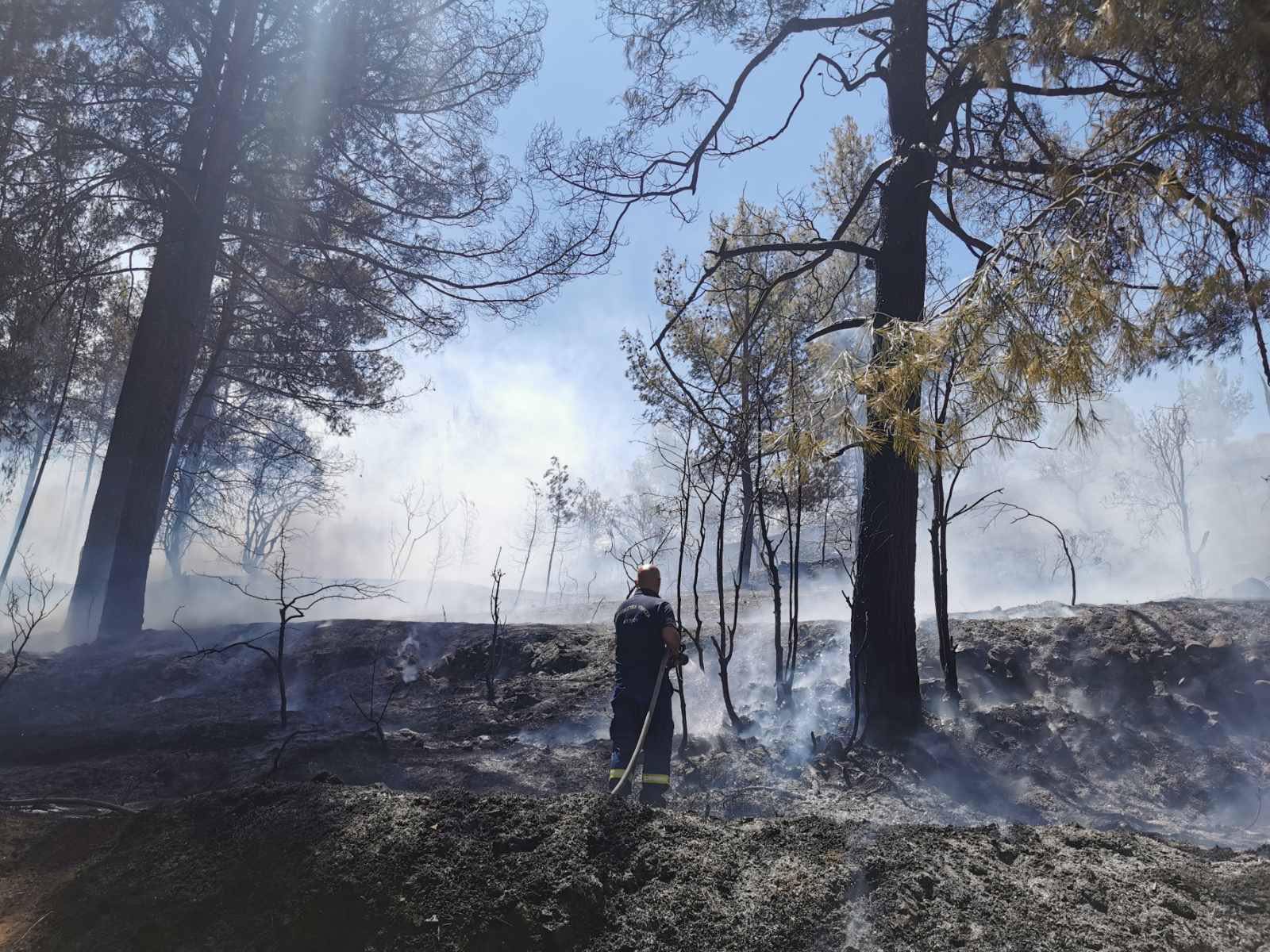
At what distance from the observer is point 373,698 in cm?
844

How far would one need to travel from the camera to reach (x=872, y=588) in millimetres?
6656

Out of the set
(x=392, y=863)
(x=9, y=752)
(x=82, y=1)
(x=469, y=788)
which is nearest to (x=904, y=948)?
(x=392, y=863)

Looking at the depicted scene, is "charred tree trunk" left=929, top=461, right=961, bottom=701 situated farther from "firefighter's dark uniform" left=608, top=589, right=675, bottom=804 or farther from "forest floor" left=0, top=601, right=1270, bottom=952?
"firefighter's dark uniform" left=608, top=589, right=675, bottom=804

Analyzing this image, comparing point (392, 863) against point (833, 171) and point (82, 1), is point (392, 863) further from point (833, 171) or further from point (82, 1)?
point (833, 171)

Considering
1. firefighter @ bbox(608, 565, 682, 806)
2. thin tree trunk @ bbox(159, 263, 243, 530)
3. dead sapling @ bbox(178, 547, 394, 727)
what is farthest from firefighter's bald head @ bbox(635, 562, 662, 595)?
thin tree trunk @ bbox(159, 263, 243, 530)

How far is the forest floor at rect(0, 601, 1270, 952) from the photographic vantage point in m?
2.79

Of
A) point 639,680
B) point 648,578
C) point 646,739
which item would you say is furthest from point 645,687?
point 648,578

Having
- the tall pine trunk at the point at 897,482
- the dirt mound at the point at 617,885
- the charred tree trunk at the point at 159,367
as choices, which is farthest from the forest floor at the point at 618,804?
the charred tree trunk at the point at 159,367

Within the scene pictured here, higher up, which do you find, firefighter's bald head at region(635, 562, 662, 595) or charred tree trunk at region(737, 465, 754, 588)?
charred tree trunk at region(737, 465, 754, 588)

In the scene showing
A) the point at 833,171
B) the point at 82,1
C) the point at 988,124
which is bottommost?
the point at 988,124

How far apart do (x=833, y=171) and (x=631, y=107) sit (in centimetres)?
906

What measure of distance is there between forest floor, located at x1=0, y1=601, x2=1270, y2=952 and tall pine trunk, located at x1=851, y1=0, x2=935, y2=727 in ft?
1.53

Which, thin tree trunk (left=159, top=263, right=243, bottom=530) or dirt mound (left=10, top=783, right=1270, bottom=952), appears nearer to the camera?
dirt mound (left=10, top=783, right=1270, bottom=952)

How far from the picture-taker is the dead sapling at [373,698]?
650 cm
